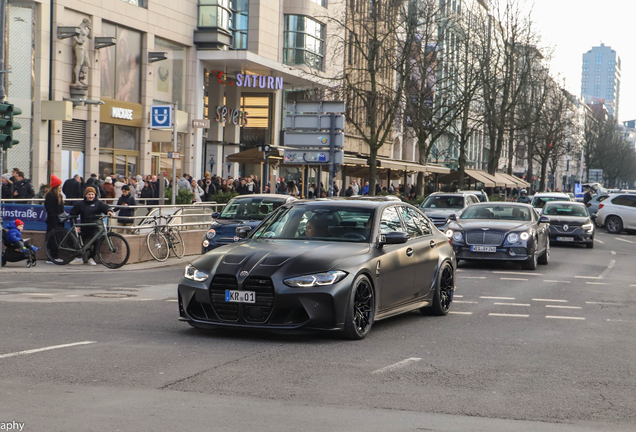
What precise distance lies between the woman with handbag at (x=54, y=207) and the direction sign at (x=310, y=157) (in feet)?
27.6

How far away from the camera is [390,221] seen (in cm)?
1021

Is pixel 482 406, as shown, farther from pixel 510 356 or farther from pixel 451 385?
pixel 510 356

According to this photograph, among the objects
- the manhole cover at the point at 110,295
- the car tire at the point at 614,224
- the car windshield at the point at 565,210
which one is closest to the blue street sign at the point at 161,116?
the manhole cover at the point at 110,295

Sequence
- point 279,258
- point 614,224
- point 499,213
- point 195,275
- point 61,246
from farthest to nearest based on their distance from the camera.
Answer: point 614,224 < point 499,213 < point 61,246 < point 195,275 < point 279,258

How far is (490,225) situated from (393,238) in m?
9.85

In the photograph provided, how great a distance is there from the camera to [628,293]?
14945mm

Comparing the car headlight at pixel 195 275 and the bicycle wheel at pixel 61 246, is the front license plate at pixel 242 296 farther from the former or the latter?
the bicycle wheel at pixel 61 246

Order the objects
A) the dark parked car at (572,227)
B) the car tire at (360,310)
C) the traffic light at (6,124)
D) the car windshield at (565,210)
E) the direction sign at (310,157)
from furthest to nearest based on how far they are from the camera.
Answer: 1. the car windshield at (565,210)
2. the dark parked car at (572,227)
3. the direction sign at (310,157)
4. the traffic light at (6,124)
5. the car tire at (360,310)

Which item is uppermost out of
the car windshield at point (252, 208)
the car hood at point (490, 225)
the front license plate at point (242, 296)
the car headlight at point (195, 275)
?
the car windshield at point (252, 208)

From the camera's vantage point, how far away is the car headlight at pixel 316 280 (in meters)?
8.47

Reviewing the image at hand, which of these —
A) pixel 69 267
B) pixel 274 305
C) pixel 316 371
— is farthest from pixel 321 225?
pixel 69 267

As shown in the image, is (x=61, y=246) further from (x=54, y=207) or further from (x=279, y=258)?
(x=279, y=258)

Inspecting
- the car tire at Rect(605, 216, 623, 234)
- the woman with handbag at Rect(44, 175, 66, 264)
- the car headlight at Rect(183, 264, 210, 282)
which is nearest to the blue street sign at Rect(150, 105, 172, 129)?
the woman with handbag at Rect(44, 175, 66, 264)

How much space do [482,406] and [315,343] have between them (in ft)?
9.42
